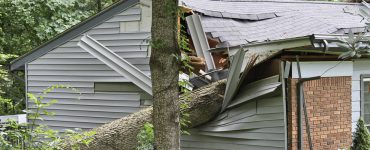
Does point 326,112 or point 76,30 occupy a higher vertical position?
point 76,30

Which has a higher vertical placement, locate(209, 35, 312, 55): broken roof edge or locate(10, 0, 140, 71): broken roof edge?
locate(10, 0, 140, 71): broken roof edge

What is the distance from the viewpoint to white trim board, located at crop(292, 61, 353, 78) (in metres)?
7.31

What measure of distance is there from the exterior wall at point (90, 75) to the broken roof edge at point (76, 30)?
4.0 inches

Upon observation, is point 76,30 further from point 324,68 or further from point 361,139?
point 361,139

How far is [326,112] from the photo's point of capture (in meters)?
7.75

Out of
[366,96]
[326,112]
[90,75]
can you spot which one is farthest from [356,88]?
[90,75]

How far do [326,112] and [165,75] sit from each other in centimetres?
393

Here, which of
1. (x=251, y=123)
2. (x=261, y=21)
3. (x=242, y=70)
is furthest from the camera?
(x=261, y=21)

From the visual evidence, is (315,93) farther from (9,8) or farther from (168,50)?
(9,8)

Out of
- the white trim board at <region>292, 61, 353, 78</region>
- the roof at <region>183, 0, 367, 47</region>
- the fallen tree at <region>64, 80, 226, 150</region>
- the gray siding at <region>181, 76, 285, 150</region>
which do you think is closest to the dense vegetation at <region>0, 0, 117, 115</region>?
the roof at <region>183, 0, 367, 47</region>

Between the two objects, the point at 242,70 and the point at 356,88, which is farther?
the point at 356,88

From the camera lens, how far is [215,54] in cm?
985

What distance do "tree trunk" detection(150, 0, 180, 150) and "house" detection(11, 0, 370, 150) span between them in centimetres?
29

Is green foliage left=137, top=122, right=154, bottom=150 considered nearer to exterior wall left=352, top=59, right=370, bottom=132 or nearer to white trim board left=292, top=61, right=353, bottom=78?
white trim board left=292, top=61, right=353, bottom=78
